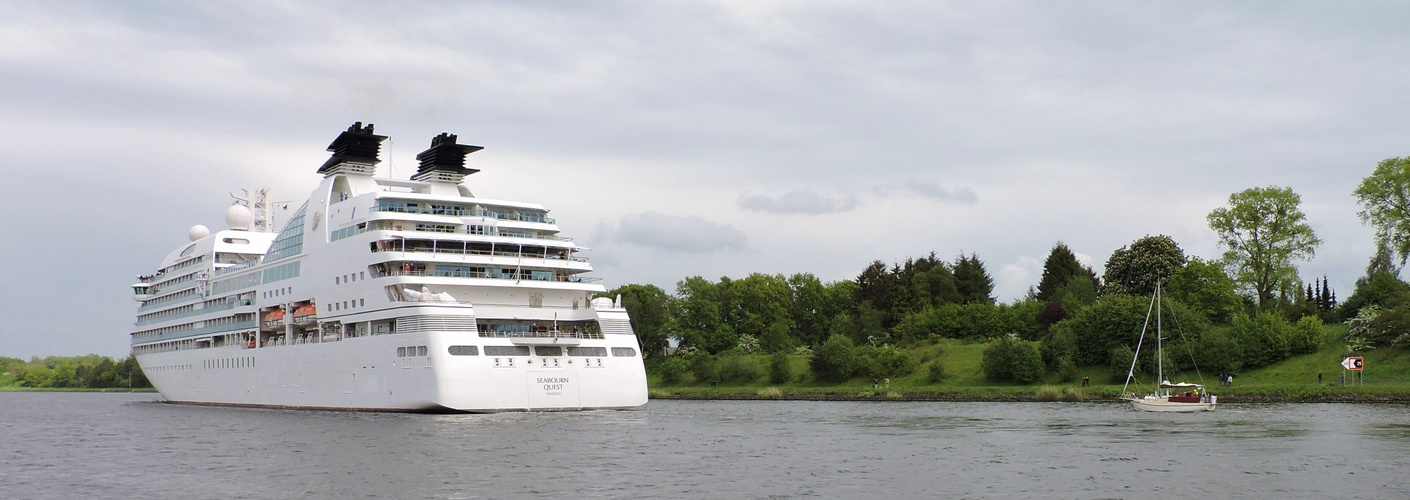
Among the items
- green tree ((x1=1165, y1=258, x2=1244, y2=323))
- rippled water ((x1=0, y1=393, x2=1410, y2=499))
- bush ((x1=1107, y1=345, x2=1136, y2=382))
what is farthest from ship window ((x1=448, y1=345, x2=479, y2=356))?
green tree ((x1=1165, y1=258, x2=1244, y2=323))

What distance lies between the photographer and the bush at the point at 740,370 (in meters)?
108

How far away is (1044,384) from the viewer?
86.8 metres

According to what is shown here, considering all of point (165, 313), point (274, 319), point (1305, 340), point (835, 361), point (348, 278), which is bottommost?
point (835, 361)

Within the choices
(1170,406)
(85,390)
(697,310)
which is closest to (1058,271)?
(697,310)

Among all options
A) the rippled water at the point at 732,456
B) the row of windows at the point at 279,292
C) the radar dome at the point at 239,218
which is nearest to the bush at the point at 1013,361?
the rippled water at the point at 732,456

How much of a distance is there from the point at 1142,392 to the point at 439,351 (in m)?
46.3

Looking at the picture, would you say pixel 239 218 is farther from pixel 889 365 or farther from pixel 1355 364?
pixel 1355 364

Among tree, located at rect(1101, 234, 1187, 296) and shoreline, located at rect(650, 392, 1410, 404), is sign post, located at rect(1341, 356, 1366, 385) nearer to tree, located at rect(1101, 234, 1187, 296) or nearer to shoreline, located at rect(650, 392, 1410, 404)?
shoreline, located at rect(650, 392, 1410, 404)

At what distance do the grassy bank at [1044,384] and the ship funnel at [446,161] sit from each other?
33.9m

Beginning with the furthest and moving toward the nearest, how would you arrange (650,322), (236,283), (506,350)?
(650,322) < (236,283) < (506,350)

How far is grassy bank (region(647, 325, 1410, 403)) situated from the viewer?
240ft

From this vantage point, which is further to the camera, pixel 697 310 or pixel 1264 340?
pixel 697 310

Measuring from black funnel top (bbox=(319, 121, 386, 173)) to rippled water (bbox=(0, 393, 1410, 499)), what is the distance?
19928 mm

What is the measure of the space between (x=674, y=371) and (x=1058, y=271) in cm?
3957
